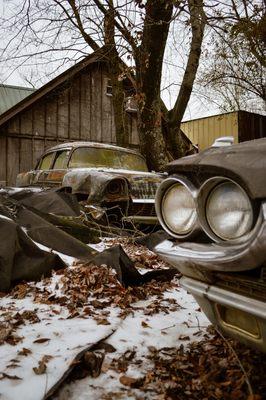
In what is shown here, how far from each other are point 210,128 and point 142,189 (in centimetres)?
1244

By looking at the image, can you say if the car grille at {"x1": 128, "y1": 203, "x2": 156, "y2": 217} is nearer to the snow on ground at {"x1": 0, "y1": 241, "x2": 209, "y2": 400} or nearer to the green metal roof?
the snow on ground at {"x1": 0, "y1": 241, "x2": 209, "y2": 400}

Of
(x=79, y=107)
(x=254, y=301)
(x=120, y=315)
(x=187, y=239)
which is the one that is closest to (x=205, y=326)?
(x=120, y=315)

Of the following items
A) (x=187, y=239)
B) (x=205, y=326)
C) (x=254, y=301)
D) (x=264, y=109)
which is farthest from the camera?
(x=264, y=109)

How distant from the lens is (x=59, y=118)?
13.8m

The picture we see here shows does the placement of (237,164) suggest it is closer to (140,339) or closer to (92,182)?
(140,339)

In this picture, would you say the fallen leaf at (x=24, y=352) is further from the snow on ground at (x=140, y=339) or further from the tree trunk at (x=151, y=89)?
the tree trunk at (x=151, y=89)

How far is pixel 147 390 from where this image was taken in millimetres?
1616

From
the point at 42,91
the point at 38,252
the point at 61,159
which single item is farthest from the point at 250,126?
the point at 38,252

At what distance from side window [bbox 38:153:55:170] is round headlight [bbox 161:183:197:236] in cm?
573

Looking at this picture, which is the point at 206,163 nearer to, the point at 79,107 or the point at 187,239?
the point at 187,239

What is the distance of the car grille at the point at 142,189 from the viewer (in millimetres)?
5246

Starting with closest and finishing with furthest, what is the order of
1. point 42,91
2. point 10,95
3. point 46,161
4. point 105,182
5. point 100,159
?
point 105,182, point 100,159, point 46,161, point 42,91, point 10,95

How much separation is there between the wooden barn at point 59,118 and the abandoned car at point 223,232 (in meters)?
11.2

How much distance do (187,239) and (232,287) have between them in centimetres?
30
